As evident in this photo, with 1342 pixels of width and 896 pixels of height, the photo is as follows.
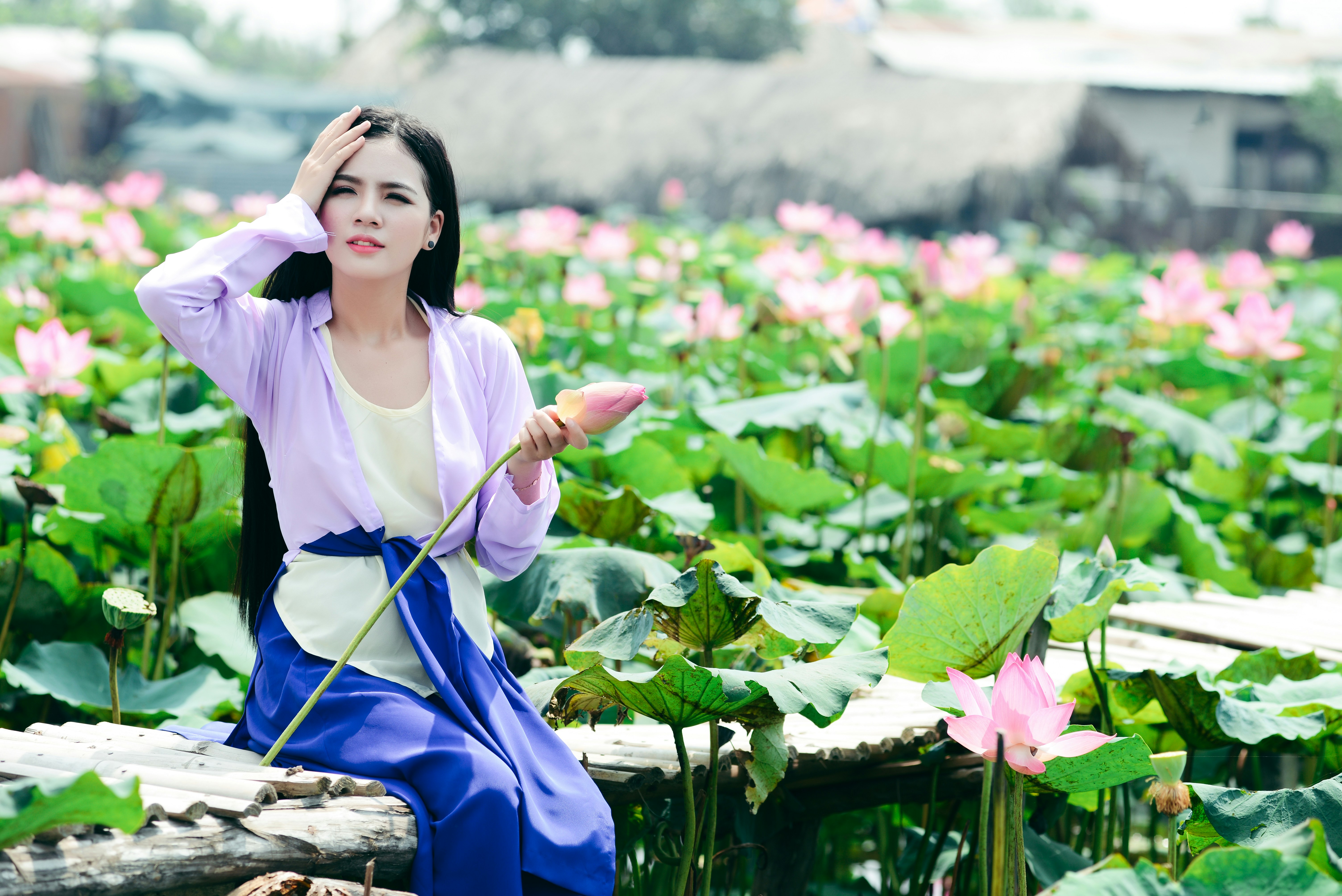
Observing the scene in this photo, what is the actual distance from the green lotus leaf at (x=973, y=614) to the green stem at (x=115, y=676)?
0.84 meters

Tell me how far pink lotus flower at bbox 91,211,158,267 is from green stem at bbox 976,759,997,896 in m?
3.56

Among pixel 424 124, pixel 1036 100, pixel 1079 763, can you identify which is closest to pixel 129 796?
pixel 424 124

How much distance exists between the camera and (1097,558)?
1596 millimetres

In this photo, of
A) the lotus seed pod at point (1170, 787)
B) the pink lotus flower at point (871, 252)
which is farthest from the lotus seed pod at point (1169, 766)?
the pink lotus flower at point (871, 252)

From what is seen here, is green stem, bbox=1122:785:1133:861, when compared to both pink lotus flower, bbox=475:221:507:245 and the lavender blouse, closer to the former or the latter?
the lavender blouse

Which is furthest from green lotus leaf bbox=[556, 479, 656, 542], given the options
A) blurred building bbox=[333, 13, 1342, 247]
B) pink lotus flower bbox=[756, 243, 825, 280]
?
blurred building bbox=[333, 13, 1342, 247]

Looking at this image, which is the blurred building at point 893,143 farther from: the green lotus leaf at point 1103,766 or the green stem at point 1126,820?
the green lotus leaf at point 1103,766

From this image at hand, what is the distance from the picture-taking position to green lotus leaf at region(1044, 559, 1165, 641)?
60.1 inches

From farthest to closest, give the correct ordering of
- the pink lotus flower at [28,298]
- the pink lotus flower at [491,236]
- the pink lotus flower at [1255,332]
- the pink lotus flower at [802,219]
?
the pink lotus flower at [491,236] < the pink lotus flower at [802,219] < the pink lotus flower at [28,298] < the pink lotus flower at [1255,332]

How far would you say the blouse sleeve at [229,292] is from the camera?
4.08 ft

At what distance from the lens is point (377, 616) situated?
3.84ft

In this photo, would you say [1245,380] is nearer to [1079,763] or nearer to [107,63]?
[1079,763]

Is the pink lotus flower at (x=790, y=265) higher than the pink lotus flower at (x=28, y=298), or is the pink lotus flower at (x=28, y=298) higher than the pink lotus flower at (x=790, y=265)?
the pink lotus flower at (x=790, y=265)

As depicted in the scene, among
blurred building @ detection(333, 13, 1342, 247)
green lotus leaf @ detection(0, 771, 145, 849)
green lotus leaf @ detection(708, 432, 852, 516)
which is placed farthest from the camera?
blurred building @ detection(333, 13, 1342, 247)
